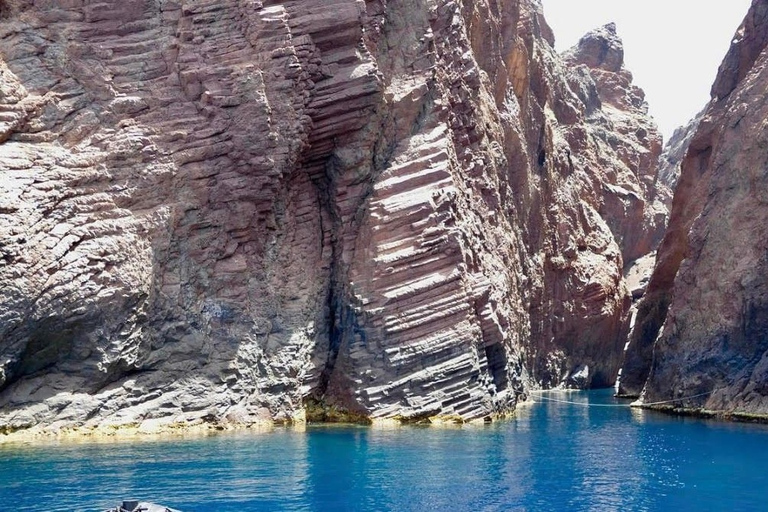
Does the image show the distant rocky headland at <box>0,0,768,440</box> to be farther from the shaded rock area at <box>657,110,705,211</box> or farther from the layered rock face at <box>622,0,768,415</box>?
the shaded rock area at <box>657,110,705,211</box>

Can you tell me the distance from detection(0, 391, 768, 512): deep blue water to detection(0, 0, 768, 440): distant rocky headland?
364cm

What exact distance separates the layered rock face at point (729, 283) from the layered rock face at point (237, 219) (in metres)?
9.60

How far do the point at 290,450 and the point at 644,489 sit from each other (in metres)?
12.5

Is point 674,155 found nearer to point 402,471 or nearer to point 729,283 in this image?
point 729,283

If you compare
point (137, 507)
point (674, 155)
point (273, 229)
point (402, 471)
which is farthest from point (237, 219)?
point (674, 155)

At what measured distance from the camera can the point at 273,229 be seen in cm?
4550

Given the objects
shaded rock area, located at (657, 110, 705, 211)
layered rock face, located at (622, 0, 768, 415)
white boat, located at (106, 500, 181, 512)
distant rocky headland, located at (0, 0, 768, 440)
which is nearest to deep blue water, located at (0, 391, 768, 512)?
white boat, located at (106, 500, 181, 512)

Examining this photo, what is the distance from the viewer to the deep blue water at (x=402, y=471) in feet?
83.3

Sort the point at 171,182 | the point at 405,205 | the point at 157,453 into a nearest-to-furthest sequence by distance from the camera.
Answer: the point at 157,453 → the point at 171,182 → the point at 405,205

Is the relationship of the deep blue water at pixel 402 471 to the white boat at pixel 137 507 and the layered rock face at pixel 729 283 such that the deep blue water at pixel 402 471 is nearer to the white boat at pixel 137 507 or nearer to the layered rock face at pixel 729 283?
the white boat at pixel 137 507

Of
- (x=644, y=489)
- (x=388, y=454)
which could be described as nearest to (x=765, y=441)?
A: (x=644, y=489)

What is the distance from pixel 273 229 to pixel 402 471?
18314mm

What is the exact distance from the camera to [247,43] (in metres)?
44.7

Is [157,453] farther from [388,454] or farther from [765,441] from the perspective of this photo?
[765,441]
